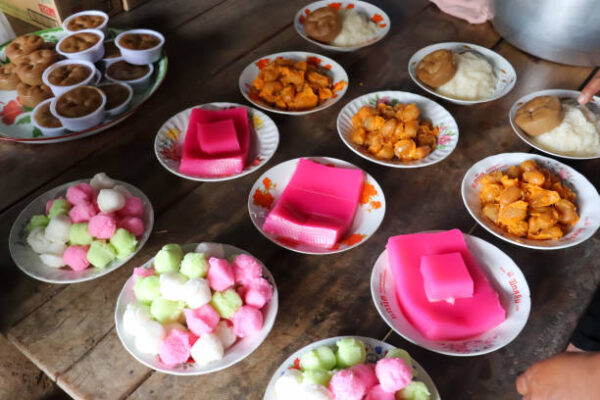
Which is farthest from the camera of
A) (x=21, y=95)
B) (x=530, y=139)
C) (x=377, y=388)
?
(x=21, y=95)

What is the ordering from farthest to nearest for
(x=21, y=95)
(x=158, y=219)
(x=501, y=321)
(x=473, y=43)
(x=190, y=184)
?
(x=473, y=43)
(x=21, y=95)
(x=190, y=184)
(x=158, y=219)
(x=501, y=321)

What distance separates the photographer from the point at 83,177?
1484 millimetres

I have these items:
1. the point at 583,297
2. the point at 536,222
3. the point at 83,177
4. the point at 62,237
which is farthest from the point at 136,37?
the point at 583,297

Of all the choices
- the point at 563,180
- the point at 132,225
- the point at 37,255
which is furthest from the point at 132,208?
the point at 563,180

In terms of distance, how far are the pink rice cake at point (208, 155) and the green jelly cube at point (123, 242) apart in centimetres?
32

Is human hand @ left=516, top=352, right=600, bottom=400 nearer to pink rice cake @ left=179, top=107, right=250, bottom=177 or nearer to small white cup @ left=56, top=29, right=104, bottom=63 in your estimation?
pink rice cake @ left=179, top=107, right=250, bottom=177

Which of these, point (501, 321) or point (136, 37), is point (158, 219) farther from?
point (501, 321)

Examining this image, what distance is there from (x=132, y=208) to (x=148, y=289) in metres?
0.31

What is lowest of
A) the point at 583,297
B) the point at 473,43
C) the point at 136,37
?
the point at 583,297

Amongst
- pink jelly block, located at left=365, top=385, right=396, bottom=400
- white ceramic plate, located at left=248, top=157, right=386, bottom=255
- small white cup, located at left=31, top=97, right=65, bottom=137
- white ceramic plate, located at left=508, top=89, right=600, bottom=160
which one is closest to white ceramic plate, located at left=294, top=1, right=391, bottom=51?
white ceramic plate, located at left=508, top=89, right=600, bottom=160

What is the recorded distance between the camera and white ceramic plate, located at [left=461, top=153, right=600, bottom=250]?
129 centimetres

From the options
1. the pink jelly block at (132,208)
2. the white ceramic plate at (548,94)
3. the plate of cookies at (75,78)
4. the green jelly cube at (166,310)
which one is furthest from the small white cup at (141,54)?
the white ceramic plate at (548,94)

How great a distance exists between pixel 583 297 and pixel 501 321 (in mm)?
288

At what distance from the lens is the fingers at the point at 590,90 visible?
1600 mm
